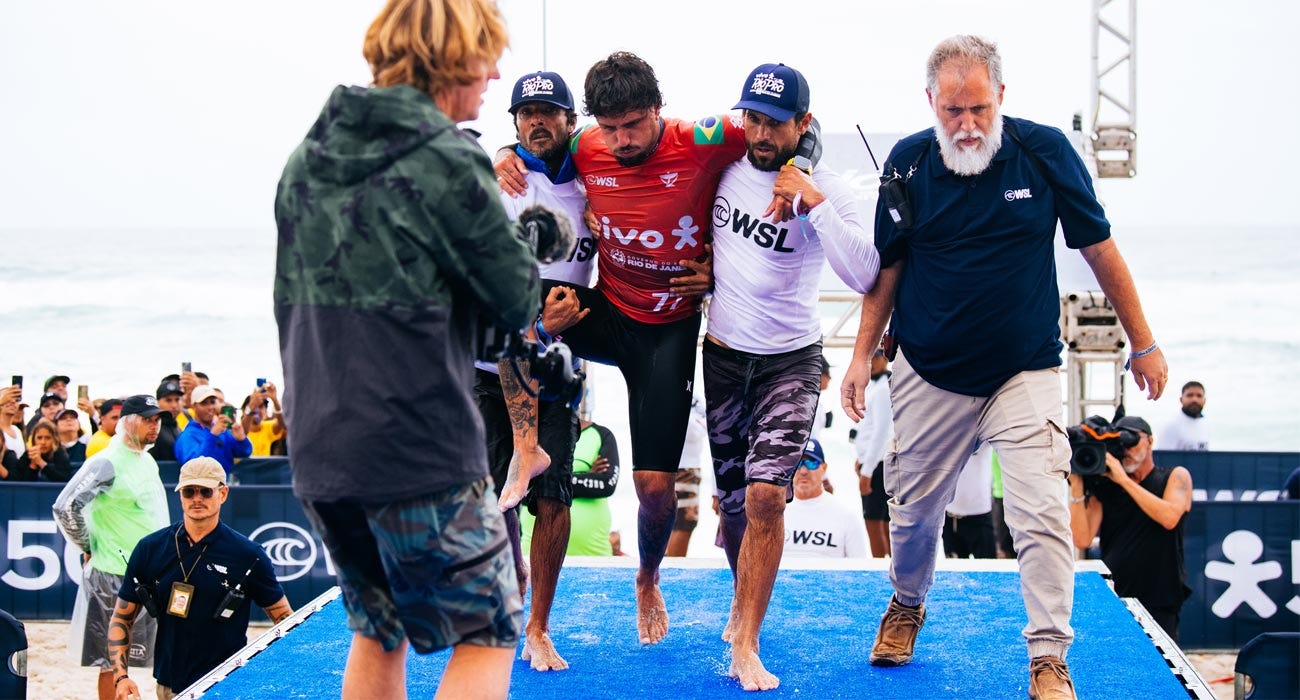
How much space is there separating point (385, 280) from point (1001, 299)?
215cm

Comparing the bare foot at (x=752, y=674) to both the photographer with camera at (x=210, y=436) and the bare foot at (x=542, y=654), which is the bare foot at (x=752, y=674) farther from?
the photographer with camera at (x=210, y=436)

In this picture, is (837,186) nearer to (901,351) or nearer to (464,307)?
(901,351)

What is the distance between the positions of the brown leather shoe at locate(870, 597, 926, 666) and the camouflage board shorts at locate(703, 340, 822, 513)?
0.58m

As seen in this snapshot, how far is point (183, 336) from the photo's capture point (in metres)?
33.6

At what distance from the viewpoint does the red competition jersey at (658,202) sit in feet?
13.5

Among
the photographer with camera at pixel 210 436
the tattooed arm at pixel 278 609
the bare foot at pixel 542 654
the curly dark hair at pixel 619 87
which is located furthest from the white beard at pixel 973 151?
the photographer with camera at pixel 210 436

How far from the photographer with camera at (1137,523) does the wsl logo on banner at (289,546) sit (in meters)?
5.24

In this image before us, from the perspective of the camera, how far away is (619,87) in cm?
394

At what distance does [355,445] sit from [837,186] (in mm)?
2292

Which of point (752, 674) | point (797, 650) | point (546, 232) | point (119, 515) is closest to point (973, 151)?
point (546, 232)

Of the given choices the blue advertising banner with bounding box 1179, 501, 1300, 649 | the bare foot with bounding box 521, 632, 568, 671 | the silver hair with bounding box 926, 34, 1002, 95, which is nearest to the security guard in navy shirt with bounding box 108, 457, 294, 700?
the bare foot with bounding box 521, 632, 568, 671

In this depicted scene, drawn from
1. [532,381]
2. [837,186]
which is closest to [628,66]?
[837,186]

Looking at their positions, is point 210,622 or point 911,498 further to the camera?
point 210,622

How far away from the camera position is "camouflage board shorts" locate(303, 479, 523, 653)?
225 centimetres
